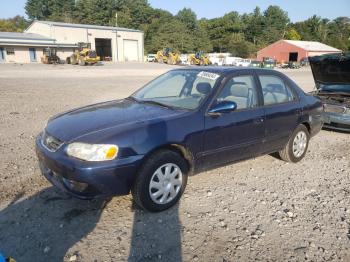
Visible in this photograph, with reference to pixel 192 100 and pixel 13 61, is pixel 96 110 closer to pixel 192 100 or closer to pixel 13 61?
pixel 192 100

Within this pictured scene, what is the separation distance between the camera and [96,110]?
4.30 m

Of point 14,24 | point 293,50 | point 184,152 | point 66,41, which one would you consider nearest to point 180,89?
point 184,152

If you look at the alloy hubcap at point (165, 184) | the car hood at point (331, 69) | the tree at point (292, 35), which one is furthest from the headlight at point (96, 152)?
the tree at point (292, 35)

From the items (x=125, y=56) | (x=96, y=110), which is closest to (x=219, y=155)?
(x=96, y=110)

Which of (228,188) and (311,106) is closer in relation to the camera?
(228,188)

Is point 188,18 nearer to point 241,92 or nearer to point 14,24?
point 14,24

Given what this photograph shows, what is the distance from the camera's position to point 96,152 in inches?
129

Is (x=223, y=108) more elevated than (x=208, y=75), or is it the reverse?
(x=208, y=75)

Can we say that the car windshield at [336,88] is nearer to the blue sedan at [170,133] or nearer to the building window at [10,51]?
the blue sedan at [170,133]

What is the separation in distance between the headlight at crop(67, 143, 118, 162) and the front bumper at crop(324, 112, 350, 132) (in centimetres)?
558

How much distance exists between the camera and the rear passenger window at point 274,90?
4835mm

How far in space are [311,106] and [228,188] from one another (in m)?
2.24

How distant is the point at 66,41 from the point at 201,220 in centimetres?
5123

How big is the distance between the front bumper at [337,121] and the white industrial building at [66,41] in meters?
44.0
